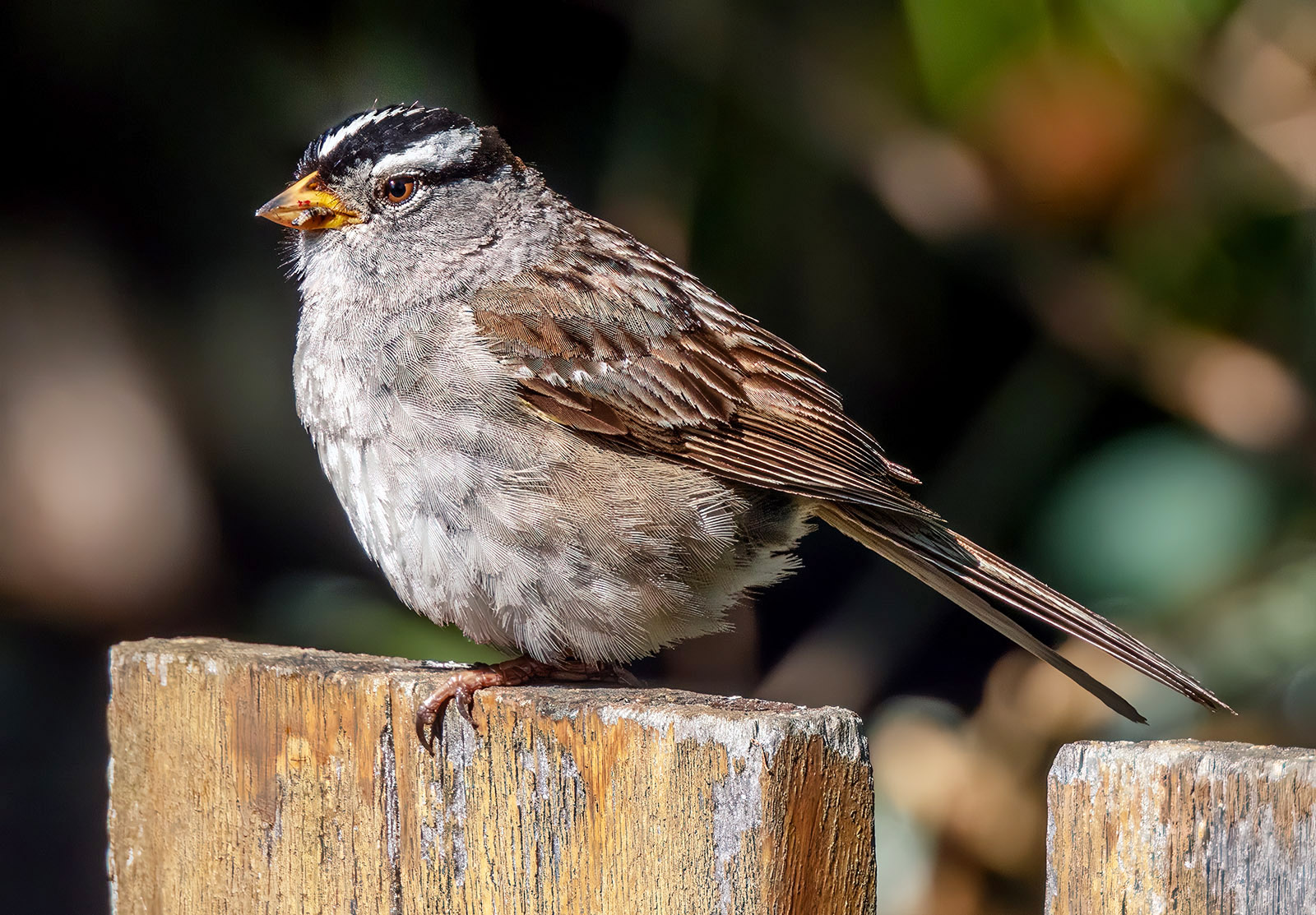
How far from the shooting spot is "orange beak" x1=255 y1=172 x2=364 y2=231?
2742 mm

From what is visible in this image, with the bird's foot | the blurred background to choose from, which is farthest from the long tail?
the bird's foot

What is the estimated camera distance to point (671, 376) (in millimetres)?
2682

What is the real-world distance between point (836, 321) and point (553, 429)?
1318mm

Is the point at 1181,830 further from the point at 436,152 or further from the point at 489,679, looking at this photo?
the point at 436,152

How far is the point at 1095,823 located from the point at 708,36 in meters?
2.42

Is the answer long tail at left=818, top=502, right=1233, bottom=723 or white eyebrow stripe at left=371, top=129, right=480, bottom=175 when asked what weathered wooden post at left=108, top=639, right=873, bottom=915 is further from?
white eyebrow stripe at left=371, top=129, right=480, bottom=175

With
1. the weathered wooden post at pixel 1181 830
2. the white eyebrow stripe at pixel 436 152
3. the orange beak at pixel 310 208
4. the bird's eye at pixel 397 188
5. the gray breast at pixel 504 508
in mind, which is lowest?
the weathered wooden post at pixel 1181 830

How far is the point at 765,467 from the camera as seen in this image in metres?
2.59

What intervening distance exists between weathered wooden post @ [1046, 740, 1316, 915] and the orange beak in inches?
77.6

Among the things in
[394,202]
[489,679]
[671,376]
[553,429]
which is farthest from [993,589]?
[394,202]

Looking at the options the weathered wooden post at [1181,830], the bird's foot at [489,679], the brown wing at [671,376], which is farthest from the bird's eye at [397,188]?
the weathered wooden post at [1181,830]

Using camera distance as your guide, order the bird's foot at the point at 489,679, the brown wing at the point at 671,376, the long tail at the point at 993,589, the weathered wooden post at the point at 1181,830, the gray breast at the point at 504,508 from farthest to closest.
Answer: the brown wing at the point at 671,376 < the gray breast at the point at 504,508 < the long tail at the point at 993,589 < the bird's foot at the point at 489,679 < the weathered wooden post at the point at 1181,830

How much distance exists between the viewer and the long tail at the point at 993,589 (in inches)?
85.9

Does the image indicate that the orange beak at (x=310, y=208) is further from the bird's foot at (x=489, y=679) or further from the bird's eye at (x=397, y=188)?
the bird's foot at (x=489, y=679)
